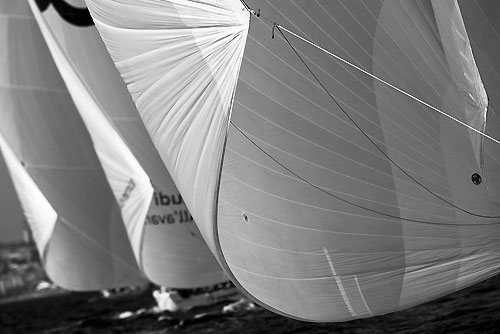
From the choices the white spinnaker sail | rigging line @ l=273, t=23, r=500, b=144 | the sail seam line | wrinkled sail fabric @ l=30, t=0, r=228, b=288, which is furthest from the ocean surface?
rigging line @ l=273, t=23, r=500, b=144

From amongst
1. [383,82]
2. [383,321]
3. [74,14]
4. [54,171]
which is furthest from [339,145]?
[54,171]

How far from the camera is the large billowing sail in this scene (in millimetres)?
13586

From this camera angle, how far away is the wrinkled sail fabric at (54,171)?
100 ft

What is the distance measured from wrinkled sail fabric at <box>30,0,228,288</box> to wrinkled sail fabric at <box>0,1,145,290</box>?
196 cm

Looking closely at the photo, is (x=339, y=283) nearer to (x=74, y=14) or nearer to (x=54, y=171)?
(x=74, y=14)

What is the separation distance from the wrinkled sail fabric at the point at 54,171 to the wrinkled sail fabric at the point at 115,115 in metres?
1.96

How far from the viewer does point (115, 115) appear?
92.1 ft

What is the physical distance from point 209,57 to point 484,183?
3818 millimetres

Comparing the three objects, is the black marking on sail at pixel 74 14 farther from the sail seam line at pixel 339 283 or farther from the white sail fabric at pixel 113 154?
the sail seam line at pixel 339 283

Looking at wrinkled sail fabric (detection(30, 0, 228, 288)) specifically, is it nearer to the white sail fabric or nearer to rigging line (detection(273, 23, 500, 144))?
the white sail fabric

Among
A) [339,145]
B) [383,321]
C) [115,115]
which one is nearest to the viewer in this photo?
[339,145]

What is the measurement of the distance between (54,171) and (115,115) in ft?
16.8

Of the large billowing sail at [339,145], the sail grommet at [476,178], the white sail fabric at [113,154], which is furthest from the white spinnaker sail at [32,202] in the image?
the sail grommet at [476,178]

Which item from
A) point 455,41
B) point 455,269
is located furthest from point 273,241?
point 455,41
